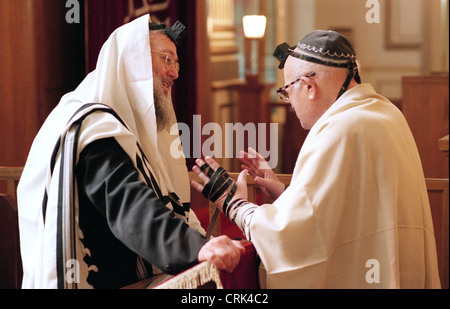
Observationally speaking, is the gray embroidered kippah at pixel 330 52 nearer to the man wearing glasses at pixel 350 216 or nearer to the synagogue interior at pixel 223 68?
the man wearing glasses at pixel 350 216

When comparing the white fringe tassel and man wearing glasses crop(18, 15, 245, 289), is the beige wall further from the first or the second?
the white fringe tassel

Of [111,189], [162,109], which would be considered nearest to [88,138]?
[111,189]

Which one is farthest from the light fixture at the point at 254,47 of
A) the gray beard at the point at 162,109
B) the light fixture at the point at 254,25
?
the gray beard at the point at 162,109

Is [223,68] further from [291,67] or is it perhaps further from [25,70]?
[291,67]

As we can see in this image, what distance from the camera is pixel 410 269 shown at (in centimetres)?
236

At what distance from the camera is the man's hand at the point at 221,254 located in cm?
207

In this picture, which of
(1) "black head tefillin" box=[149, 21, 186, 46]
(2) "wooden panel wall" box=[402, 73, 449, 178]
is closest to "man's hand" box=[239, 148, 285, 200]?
(1) "black head tefillin" box=[149, 21, 186, 46]

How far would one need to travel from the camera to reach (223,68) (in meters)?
8.57

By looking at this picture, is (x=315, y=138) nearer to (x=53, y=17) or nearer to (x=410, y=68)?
(x=53, y=17)

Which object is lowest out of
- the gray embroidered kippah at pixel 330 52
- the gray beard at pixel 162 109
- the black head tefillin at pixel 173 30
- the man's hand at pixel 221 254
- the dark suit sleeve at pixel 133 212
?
the man's hand at pixel 221 254

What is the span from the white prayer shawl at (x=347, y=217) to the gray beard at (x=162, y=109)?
74 centimetres

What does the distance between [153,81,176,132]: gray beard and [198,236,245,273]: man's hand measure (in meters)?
0.85

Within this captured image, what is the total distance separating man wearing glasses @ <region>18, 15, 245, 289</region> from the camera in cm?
214

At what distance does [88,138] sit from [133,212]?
13.1 inches
